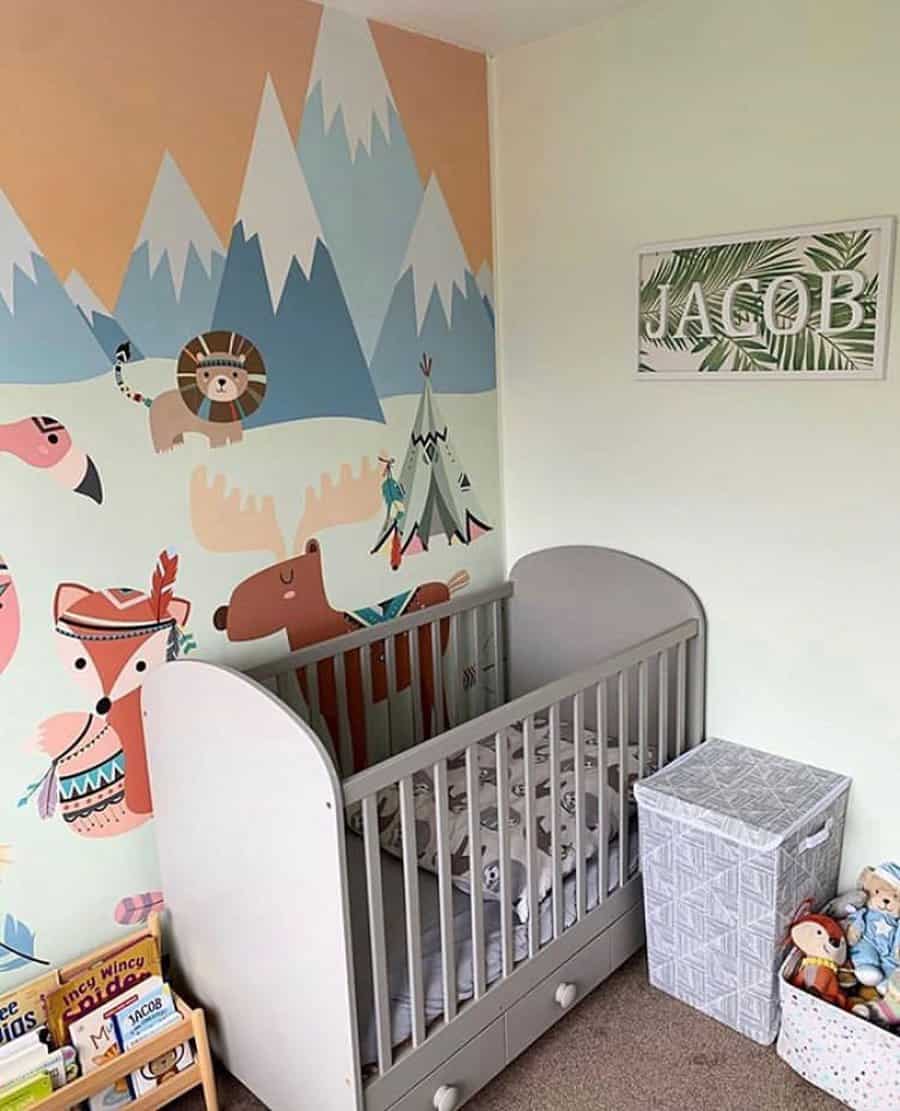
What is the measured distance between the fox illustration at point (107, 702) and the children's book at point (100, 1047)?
36 centimetres

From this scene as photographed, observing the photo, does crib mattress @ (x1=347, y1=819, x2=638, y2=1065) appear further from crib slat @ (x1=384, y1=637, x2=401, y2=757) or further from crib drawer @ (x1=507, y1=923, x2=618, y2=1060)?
crib slat @ (x1=384, y1=637, x2=401, y2=757)

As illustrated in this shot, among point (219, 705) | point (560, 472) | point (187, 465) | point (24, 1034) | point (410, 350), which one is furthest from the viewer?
point (560, 472)

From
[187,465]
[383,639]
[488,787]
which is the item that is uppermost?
[187,465]

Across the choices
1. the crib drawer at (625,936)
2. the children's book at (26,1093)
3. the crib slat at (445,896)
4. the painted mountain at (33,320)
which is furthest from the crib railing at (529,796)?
the painted mountain at (33,320)

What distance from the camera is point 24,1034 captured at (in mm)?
1843

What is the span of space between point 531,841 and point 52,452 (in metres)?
1.26

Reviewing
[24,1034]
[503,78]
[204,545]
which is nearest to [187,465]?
[204,545]

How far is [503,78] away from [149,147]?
3.64ft

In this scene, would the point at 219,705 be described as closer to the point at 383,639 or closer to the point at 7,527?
the point at 7,527

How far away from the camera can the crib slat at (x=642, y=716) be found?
225cm

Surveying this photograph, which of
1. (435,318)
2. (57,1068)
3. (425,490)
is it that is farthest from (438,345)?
(57,1068)

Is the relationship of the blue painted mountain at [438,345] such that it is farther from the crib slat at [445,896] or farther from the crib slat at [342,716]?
the crib slat at [445,896]

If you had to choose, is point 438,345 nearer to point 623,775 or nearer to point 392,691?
point 392,691

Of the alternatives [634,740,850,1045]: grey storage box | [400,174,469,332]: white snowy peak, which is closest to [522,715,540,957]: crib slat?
[634,740,850,1045]: grey storage box
